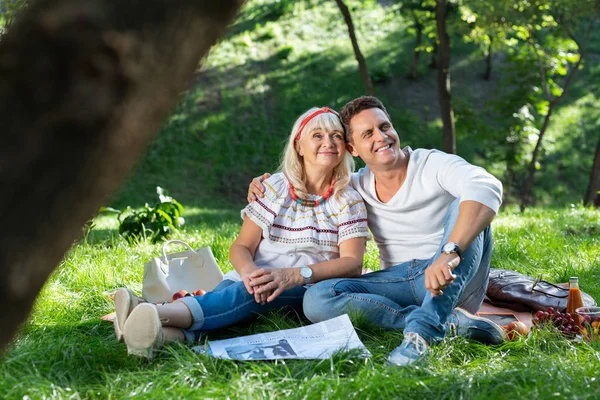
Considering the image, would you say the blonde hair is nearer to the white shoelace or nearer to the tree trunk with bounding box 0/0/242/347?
the white shoelace

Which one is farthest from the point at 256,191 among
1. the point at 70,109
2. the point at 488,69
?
the point at 488,69

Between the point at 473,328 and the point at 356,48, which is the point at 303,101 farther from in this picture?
the point at 473,328

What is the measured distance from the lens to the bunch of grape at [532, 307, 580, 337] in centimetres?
365

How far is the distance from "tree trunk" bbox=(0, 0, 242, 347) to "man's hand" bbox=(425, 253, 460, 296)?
→ 2079 mm

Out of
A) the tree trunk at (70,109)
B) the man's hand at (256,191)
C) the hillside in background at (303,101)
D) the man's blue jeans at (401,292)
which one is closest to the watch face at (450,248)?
the man's blue jeans at (401,292)

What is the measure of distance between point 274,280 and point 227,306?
0.27 metres

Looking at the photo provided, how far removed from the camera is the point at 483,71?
1739cm

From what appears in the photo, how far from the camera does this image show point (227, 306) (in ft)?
12.7

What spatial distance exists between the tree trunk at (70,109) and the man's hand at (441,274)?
6.82ft

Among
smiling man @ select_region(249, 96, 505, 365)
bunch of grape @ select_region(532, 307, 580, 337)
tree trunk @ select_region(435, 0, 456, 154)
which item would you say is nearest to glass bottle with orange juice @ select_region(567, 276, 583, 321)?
bunch of grape @ select_region(532, 307, 580, 337)

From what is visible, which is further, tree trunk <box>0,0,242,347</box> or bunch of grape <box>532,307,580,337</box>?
bunch of grape <box>532,307,580,337</box>

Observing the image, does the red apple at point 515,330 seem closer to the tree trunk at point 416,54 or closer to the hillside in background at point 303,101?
the hillside in background at point 303,101

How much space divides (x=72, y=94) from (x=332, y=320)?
248cm

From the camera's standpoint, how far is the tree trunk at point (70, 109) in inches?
55.4
